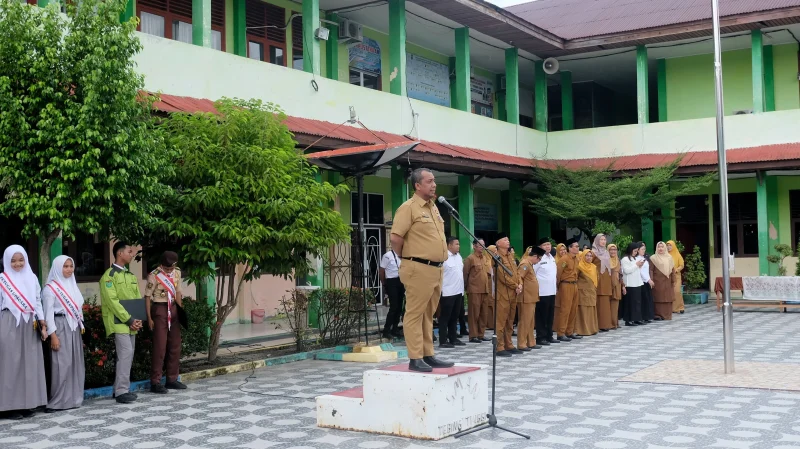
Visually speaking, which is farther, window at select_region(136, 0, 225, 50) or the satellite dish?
the satellite dish

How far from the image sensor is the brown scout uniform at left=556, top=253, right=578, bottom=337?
44.3 ft

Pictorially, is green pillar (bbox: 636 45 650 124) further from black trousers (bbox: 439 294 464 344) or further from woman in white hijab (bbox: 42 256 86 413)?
woman in white hijab (bbox: 42 256 86 413)

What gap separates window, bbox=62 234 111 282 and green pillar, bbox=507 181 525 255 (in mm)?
10963

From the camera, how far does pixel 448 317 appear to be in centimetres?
1259

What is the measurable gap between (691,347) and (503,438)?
6660 mm

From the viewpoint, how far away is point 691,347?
1227 centimetres

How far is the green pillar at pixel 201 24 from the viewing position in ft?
43.1

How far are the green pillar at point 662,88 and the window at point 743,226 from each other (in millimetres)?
2895

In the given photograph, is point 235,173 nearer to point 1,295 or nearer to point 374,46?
point 1,295

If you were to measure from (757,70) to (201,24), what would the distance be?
13.7 meters

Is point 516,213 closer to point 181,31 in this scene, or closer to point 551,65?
point 551,65

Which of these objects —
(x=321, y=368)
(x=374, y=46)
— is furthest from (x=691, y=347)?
(x=374, y=46)

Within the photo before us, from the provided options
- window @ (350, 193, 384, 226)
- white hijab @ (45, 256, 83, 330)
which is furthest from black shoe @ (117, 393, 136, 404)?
window @ (350, 193, 384, 226)

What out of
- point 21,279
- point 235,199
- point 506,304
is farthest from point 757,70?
point 21,279
